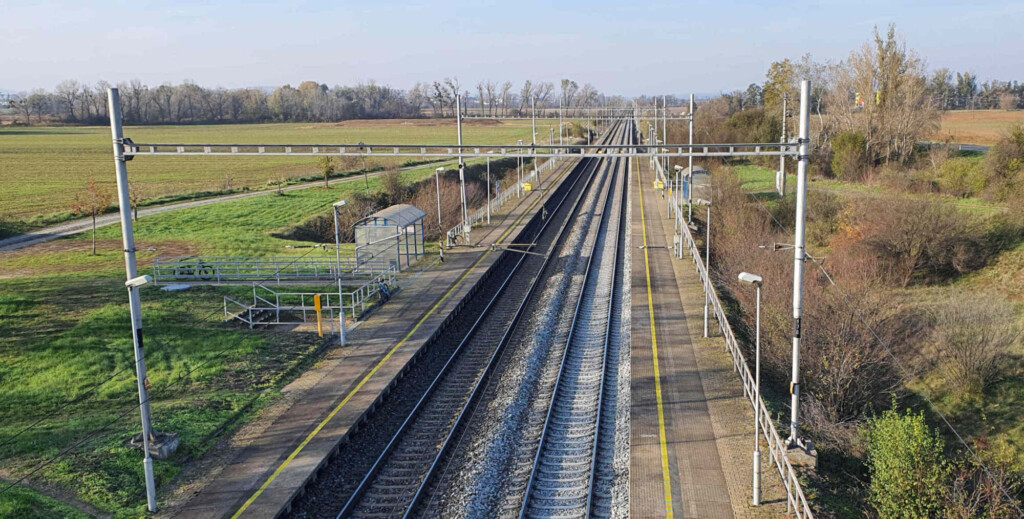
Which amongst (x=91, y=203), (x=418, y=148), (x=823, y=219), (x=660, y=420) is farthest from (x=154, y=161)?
(x=660, y=420)

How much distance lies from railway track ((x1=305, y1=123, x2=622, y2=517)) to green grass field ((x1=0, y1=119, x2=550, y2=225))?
93.1 ft

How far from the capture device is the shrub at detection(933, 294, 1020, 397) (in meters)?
21.3

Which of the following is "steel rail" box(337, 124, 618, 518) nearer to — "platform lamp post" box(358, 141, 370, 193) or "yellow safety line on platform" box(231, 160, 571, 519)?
"yellow safety line on platform" box(231, 160, 571, 519)

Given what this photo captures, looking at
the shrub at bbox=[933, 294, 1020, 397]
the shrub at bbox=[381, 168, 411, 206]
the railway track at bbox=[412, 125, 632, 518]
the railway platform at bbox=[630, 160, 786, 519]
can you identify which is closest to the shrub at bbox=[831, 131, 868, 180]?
the railway track at bbox=[412, 125, 632, 518]

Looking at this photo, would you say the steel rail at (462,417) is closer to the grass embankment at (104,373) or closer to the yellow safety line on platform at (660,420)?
the yellow safety line on platform at (660,420)

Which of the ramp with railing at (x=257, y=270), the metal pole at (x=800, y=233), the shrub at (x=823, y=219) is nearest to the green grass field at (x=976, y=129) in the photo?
the shrub at (x=823, y=219)

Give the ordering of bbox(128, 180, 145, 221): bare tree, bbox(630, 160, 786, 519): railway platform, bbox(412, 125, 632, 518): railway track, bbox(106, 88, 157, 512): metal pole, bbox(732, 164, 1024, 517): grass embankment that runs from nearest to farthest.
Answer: bbox(630, 160, 786, 519): railway platform, bbox(106, 88, 157, 512): metal pole, bbox(412, 125, 632, 518): railway track, bbox(732, 164, 1024, 517): grass embankment, bbox(128, 180, 145, 221): bare tree

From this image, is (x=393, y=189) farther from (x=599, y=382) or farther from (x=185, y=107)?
(x=185, y=107)

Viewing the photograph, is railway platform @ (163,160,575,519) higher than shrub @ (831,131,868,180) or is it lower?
lower

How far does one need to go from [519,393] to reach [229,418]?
22.9ft

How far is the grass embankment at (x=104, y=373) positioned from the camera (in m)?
14.4

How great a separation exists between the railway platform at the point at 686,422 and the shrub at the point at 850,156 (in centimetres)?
3007

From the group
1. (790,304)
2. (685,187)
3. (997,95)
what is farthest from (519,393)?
(997,95)

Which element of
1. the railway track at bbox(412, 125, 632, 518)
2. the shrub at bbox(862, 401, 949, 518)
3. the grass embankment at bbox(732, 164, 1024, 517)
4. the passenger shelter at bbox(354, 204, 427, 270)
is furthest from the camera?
the passenger shelter at bbox(354, 204, 427, 270)
